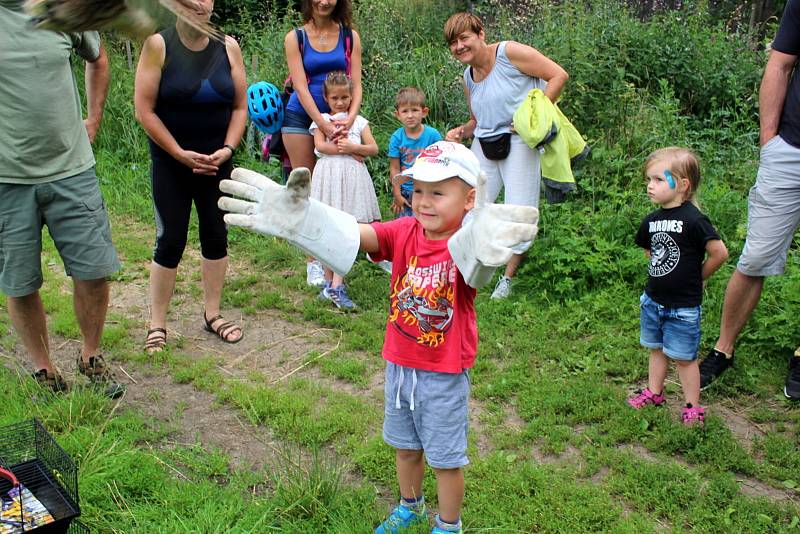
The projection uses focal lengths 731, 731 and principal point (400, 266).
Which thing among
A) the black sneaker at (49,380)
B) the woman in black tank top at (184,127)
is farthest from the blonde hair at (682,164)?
the black sneaker at (49,380)

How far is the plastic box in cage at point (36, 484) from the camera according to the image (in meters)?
2.50

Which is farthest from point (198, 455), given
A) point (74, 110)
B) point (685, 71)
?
point (685, 71)

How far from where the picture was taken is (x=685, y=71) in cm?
744

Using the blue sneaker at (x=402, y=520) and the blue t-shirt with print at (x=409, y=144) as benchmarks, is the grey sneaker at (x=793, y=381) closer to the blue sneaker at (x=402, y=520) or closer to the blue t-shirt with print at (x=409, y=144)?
the blue sneaker at (x=402, y=520)

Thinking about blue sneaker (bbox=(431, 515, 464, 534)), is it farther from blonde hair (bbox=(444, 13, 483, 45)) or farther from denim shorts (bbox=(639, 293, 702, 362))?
blonde hair (bbox=(444, 13, 483, 45))

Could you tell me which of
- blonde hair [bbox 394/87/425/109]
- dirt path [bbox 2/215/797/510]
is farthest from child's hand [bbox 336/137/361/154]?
dirt path [bbox 2/215/797/510]

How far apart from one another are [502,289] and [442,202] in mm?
2904

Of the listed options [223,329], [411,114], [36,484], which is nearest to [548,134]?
[411,114]

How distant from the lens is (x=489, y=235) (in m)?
2.20

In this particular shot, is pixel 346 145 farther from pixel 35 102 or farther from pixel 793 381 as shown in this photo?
pixel 793 381

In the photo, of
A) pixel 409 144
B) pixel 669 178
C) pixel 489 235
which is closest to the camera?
pixel 489 235

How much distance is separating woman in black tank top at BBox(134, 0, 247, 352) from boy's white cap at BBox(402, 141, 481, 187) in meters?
2.19

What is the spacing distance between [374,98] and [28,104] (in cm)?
440

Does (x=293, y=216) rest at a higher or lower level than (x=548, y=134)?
higher
